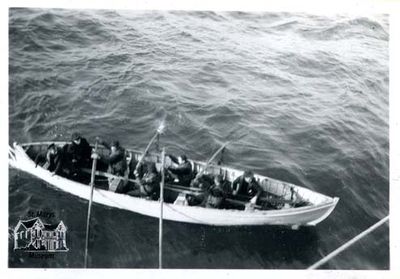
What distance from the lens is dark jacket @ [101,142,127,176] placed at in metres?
7.47

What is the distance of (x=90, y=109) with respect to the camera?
8.28 meters

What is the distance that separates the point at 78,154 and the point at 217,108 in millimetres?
3370

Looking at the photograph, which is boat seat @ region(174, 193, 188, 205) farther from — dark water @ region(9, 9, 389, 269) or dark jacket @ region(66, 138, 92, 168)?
dark jacket @ region(66, 138, 92, 168)

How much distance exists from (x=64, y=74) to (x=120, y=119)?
4.88 feet

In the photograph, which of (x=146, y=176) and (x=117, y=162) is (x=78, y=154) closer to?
(x=117, y=162)

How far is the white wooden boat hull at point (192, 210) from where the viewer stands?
6707 millimetres

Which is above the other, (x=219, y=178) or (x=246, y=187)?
(x=219, y=178)

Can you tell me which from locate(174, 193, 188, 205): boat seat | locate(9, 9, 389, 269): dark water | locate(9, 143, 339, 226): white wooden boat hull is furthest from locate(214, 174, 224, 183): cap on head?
locate(9, 9, 389, 269): dark water

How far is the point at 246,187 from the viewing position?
23.6 ft

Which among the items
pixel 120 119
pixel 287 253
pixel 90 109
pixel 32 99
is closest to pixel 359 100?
pixel 287 253

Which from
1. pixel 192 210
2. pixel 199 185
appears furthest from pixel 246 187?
pixel 192 210

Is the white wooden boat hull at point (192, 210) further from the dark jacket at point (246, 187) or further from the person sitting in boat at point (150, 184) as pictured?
the dark jacket at point (246, 187)
